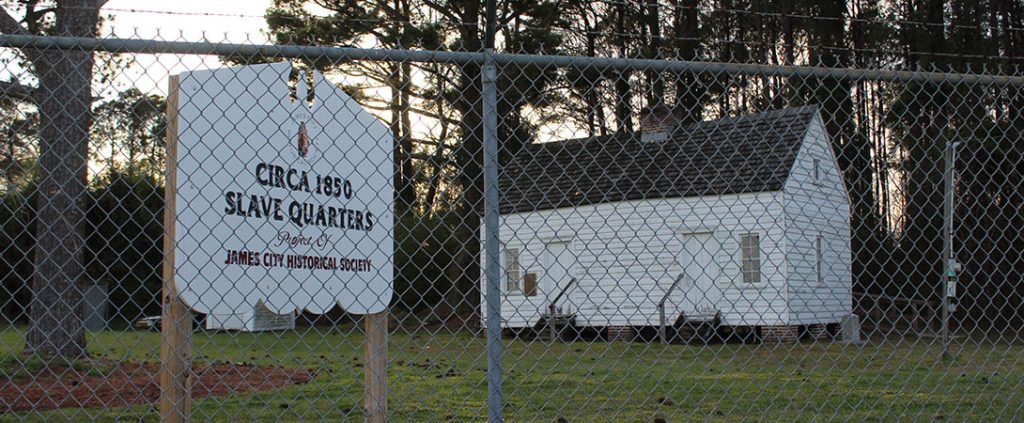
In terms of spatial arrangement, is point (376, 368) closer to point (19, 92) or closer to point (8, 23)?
point (19, 92)

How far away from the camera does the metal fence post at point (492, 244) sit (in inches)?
145

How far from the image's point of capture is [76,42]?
11.0 ft

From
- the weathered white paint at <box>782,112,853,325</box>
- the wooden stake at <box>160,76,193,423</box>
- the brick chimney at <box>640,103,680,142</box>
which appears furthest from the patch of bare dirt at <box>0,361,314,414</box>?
the brick chimney at <box>640,103,680,142</box>

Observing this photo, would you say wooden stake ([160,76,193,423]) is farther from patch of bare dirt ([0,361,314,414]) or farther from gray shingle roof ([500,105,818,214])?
gray shingle roof ([500,105,818,214])

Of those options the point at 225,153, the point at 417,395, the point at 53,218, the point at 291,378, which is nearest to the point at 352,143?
the point at 225,153

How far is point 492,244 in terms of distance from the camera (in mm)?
3727

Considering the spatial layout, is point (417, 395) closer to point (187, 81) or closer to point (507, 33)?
point (187, 81)

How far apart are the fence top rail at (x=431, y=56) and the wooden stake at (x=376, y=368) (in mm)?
1322

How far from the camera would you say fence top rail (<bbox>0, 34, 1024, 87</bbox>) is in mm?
3352

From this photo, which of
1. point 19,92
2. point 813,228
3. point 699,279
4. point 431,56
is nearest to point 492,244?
point 431,56

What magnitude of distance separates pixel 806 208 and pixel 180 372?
16.6 metres

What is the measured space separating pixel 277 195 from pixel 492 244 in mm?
897

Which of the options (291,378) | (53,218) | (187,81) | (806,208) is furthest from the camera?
(806,208)

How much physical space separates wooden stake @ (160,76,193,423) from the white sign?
0.04 meters
